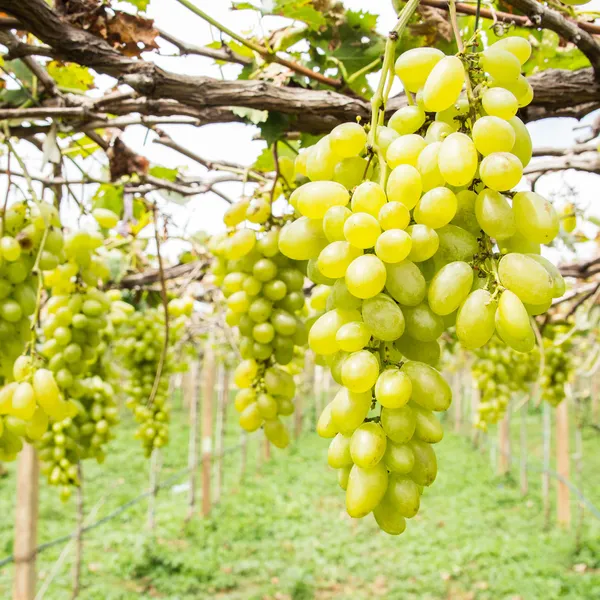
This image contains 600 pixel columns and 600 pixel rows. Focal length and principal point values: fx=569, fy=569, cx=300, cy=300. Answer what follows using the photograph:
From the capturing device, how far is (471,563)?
211 inches

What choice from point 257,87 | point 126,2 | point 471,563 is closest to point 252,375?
point 257,87

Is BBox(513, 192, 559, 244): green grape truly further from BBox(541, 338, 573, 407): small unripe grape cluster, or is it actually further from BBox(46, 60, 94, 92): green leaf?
BBox(541, 338, 573, 407): small unripe grape cluster

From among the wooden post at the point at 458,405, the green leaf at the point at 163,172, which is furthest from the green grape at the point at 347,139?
the wooden post at the point at 458,405

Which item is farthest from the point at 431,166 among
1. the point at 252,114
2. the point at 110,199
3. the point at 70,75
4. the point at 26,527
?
the point at 26,527

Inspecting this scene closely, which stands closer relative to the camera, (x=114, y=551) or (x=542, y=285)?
(x=542, y=285)

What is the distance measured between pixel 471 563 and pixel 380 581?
3.12 ft

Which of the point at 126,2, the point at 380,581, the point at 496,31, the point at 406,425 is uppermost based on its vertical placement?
the point at 126,2

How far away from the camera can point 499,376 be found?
299 cm

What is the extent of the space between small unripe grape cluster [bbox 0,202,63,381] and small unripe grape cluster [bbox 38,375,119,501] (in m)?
0.83

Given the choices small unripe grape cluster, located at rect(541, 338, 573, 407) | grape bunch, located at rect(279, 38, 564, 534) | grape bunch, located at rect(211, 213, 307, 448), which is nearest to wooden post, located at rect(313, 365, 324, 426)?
small unripe grape cluster, located at rect(541, 338, 573, 407)

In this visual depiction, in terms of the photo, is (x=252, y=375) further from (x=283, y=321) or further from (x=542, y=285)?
(x=542, y=285)

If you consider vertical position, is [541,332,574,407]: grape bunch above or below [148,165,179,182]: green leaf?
below

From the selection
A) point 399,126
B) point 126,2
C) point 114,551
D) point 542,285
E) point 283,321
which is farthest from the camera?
point 114,551

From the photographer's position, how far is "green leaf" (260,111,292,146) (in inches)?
41.5
